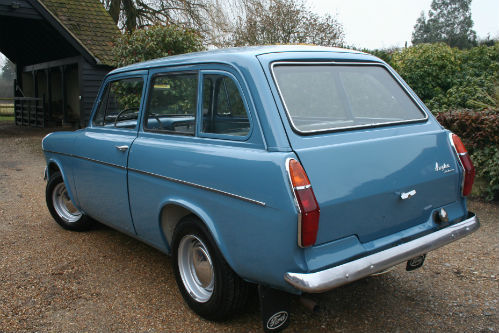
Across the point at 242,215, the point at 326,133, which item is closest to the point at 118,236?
the point at 242,215

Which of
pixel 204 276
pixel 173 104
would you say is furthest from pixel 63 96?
pixel 204 276

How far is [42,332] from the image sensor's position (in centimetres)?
305

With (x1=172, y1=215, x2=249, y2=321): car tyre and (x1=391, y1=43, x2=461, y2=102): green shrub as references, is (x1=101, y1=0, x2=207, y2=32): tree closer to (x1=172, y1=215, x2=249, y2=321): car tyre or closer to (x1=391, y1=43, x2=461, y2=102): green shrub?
(x1=391, y1=43, x2=461, y2=102): green shrub

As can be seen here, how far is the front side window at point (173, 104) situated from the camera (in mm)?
3256

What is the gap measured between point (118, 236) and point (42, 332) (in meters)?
1.92

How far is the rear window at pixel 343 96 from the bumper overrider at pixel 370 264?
0.82 meters

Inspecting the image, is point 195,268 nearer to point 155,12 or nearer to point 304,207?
point 304,207

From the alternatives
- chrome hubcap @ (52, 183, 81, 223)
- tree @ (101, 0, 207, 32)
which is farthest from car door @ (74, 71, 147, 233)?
tree @ (101, 0, 207, 32)

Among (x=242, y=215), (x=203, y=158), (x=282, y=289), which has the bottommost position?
(x=282, y=289)

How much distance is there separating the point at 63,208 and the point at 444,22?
64.4m

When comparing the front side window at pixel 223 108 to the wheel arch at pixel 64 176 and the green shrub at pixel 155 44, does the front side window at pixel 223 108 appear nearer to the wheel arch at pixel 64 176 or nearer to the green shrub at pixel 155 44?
the wheel arch at pixel 64 176

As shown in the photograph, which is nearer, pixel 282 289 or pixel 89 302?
pixel 282 289

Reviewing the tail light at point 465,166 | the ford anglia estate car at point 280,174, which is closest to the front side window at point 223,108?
the ford anglia estate car at point 280,174

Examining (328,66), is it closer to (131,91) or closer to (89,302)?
(131,91)
